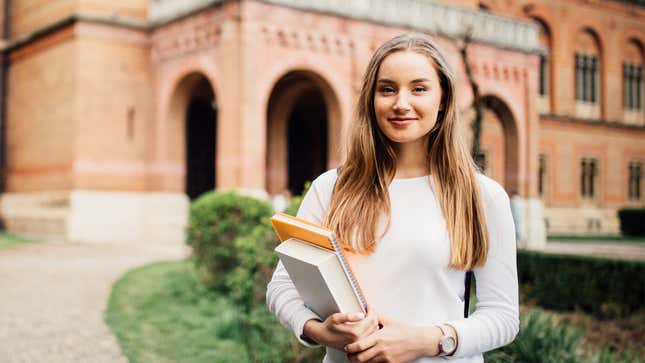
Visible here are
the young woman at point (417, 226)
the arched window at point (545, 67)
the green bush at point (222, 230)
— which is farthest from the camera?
the arched window at point (545, 67)

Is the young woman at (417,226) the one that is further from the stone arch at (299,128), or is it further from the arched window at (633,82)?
the arched window at (633,82)

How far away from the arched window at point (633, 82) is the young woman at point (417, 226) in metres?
32.5

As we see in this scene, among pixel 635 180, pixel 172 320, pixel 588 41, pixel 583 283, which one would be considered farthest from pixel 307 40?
pixel 635 180

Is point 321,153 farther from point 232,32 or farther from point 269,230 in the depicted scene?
point 269,230

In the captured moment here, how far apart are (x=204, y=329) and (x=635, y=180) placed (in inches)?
1145

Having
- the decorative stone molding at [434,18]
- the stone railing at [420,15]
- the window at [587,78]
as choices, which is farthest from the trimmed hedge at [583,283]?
the window at [587,78]

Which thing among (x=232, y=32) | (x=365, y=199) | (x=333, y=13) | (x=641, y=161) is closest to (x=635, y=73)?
(x=641, y=161)

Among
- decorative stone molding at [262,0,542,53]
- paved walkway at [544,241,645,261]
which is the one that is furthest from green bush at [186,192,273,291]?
decorative stone molding at [262,0,542,53]

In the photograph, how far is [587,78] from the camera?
99.6 feet

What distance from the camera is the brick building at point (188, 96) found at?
16.5 metres

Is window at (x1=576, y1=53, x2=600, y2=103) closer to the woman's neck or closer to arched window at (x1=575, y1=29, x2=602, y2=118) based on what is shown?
arched window at (x1=575, y1=29, x2=602, y2=118)

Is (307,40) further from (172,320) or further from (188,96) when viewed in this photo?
(172,320)

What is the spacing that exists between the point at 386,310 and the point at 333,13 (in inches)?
625

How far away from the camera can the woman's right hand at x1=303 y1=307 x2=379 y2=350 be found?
1895mm
